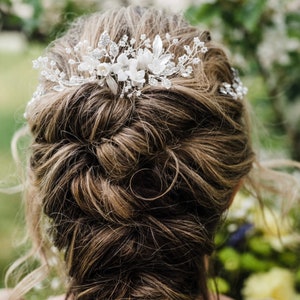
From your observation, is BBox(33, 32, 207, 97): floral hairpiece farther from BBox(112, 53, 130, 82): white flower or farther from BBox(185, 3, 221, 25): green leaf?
BBox(185, 3, 221, 25): green leaf

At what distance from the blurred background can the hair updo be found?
0.47 m

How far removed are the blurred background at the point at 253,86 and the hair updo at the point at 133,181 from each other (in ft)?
1.54

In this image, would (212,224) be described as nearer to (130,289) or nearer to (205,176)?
(205,176)

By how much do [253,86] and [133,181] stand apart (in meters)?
1.52

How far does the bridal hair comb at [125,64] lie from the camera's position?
1.26m

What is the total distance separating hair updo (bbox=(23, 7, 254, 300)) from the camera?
123 cm

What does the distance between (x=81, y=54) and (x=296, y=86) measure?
52.5 inches

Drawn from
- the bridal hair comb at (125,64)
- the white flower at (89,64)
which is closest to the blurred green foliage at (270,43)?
the bridal hair comb at (125,64)

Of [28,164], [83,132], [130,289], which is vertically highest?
[83,132]

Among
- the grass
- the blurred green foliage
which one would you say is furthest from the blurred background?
the grass

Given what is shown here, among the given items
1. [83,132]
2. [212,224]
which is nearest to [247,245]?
[212,224]

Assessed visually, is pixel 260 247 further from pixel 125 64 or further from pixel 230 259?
pixel 125 64

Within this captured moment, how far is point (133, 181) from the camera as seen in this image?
4.09ft

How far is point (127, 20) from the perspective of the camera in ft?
4.65
